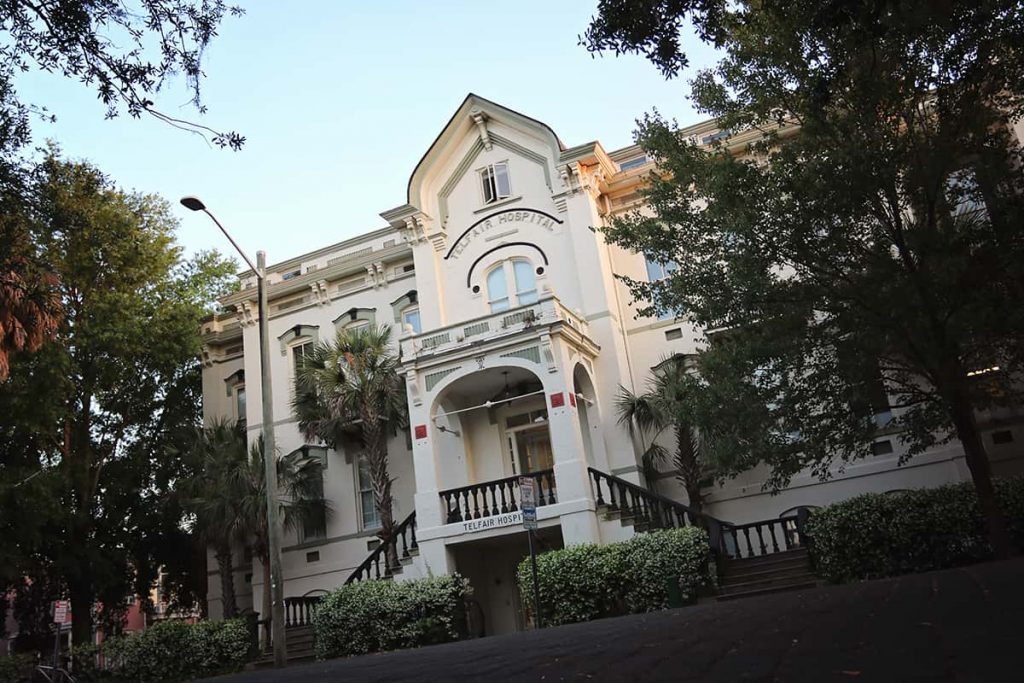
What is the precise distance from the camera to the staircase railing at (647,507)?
18.7 metres

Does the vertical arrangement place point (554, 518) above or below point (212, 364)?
below

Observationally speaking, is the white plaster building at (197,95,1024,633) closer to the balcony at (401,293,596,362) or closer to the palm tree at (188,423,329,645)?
the balcony at (401,293,596,362)

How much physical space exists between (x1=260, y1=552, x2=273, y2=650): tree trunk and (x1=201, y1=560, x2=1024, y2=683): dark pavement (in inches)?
508

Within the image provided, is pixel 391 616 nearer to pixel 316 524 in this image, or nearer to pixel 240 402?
pixel 316 524

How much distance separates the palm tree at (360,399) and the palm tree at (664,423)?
253 inches

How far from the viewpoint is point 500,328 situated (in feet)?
71.4

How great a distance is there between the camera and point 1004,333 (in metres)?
13.3

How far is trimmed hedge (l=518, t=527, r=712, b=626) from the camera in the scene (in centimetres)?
1700

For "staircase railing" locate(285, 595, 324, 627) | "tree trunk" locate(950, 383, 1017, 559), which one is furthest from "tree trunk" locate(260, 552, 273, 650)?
"tree trunk" locate(950, 383, 1017, 559)

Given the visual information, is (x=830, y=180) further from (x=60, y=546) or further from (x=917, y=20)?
(x=60, y=546)

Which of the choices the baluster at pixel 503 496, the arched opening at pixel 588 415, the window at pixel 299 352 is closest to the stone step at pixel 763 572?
the arched opening at pixel 588 415

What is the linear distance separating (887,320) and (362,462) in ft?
55.2

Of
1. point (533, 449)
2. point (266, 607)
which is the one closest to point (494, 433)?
point (533, 449)

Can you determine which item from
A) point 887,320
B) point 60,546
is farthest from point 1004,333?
point 60,546
